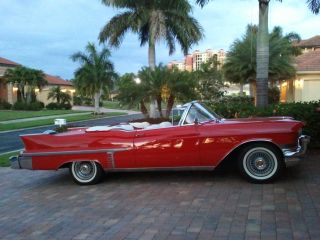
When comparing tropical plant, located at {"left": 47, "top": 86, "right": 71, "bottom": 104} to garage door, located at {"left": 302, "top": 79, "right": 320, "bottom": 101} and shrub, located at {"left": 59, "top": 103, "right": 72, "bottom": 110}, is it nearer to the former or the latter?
shrub, located at {"left": 59, "top": 103, "right": 72, "bottom": 110}

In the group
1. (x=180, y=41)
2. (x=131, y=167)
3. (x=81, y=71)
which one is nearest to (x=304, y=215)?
(x=131, y=167)

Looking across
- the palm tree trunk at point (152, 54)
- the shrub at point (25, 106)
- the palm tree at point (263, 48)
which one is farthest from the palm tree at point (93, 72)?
the palm tree at point (263, 48)

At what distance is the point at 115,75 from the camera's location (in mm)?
42875

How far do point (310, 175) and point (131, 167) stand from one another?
2925 millimetres

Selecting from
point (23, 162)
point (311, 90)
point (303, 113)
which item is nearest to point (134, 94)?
point (303, 113)

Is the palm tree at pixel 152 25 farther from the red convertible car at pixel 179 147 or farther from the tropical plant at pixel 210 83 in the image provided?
the red convertible car at pixel 179 147

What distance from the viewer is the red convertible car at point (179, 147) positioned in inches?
265

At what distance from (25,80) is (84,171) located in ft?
141

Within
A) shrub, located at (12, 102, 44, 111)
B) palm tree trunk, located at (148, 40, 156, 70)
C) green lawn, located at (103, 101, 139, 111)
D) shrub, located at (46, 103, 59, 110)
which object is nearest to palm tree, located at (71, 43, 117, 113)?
green lawn, located at (103, 101, 139, 111)

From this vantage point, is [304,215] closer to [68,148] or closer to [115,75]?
[68,148]

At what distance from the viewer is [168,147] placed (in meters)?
6.95

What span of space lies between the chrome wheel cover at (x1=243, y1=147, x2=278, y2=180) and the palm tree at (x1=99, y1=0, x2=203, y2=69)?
62.7 ft

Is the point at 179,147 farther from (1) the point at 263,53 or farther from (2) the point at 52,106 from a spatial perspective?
(2) the point at 52,106

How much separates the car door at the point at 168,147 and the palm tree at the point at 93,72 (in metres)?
34.8
